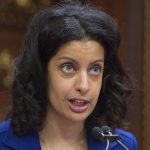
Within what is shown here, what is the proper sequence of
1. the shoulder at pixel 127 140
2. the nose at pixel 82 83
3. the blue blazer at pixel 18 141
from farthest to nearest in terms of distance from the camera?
the shoulder at pixel 127 140 → the blue blazer at pixel 18 141 → the nose at pixel 82 83

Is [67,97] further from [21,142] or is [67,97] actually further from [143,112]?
[143,112]

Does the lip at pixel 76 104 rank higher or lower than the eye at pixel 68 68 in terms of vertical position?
lower

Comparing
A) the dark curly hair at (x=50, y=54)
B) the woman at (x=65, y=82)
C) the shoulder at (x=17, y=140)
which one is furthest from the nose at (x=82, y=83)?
the shoulder at (x=17, y=140)

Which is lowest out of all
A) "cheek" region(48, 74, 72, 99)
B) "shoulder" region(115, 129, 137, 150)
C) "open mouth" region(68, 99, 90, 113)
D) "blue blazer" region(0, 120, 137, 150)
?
"shoulder" region(115, 129, 137, 150)

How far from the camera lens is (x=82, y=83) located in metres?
1.50

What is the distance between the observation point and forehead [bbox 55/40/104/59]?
1502mm

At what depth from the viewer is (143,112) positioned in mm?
3469

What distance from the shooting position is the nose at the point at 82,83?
1493mm

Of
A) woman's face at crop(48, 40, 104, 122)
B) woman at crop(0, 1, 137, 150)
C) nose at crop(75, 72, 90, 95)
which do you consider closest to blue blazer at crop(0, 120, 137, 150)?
woman at crop(0, 1, 137, 150)

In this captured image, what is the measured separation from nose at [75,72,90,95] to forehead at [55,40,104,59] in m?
0.06

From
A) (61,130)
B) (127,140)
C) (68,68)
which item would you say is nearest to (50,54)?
(68,68)

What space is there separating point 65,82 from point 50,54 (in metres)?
0.11

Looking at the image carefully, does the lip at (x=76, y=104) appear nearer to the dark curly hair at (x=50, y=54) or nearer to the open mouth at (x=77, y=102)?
the open mouth at (x=77, y=102)

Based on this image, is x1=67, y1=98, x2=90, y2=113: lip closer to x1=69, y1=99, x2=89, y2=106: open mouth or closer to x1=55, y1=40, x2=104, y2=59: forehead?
x1=69, y1=99, x2=89, y2=106: open mouth
